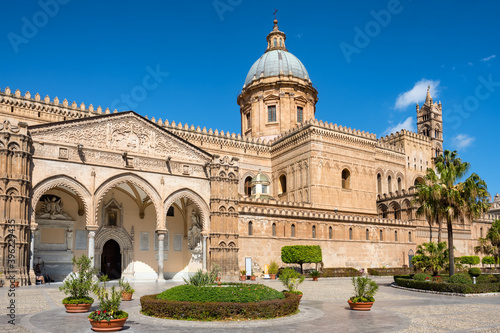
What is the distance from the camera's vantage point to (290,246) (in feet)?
114

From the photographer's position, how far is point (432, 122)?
59.8 m

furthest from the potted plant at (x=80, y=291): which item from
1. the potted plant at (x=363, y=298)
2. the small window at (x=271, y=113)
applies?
the small window at (x=271, y=113)

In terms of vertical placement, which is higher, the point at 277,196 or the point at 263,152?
the point at 263,152

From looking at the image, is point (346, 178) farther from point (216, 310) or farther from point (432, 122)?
point (216, 310)

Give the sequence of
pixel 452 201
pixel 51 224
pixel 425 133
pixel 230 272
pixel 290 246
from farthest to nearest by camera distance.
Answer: pixel 425 133
pixel 290 246
pixel 230 272
pixel 51 224
pixel 452 201

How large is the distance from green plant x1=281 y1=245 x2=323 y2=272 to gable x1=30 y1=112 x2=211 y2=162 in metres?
8.90

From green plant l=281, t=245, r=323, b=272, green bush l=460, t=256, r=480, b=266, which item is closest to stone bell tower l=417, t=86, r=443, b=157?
green bush l=460, t=256, r=480, b=266

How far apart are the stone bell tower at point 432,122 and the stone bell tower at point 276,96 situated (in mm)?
15611

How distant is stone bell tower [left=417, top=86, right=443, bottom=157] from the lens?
59.2m

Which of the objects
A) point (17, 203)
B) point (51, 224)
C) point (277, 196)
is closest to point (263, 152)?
point (277, 196)

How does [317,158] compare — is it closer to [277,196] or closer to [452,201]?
[277,196]

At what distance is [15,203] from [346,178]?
3155 centimetres

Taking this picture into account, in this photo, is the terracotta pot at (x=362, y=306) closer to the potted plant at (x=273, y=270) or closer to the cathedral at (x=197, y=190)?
the cathedral at (x=197, y=190)

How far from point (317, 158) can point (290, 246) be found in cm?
1228
